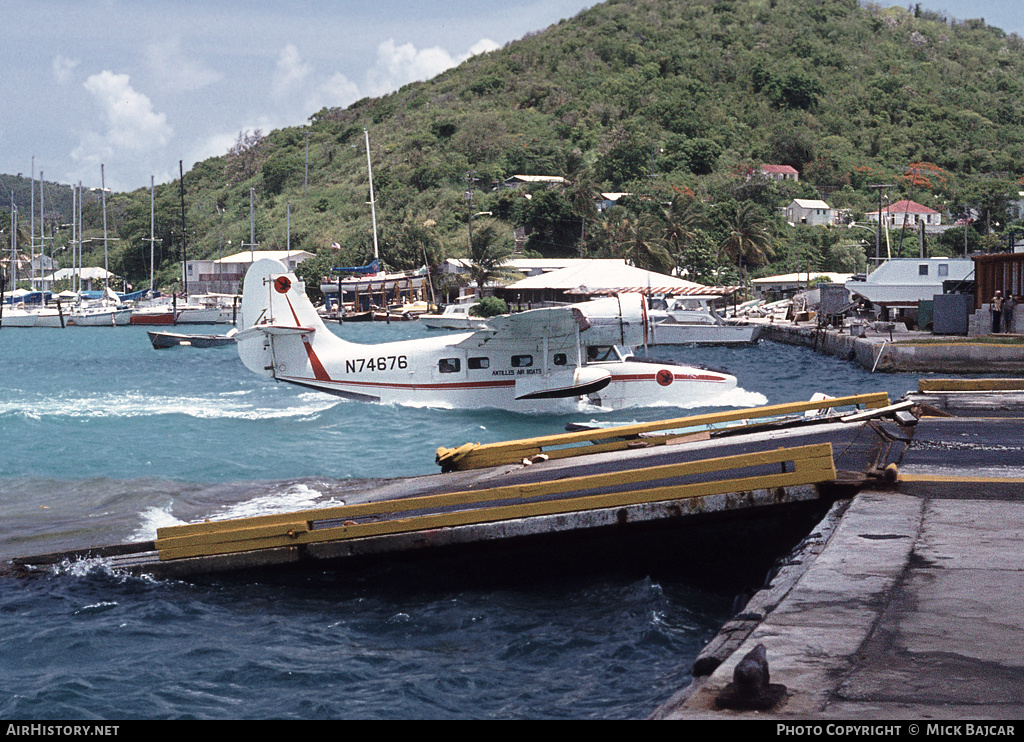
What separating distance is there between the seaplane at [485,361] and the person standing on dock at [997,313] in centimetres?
2098

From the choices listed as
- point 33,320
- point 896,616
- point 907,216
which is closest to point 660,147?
point 907,216

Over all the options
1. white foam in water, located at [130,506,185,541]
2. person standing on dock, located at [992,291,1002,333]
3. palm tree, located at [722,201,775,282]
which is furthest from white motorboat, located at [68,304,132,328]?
white foam in water, located at [130,506,185,541]

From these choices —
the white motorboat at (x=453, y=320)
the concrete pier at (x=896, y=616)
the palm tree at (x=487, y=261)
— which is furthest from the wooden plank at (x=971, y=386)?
the palm tree at (x=487, y=261)

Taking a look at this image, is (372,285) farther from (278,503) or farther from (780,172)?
(278,503)

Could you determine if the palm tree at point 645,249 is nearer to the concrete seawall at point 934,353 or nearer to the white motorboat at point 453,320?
the white motorboat at point 453,320

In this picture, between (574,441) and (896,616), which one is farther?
(574,441)

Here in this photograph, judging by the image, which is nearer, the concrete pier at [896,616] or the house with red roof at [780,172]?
the concrete pier at [896,616]

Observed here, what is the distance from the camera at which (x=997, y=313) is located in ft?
134

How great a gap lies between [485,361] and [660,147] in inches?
4085

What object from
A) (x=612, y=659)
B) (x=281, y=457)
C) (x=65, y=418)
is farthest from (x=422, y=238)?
(x=612, y=659)

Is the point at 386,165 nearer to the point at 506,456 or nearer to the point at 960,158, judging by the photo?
the point at 960,158

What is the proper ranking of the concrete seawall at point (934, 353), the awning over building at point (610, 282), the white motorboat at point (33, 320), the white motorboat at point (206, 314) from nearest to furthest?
the concrete seawall at point (934, 353) → the awning over building at point (610, 282) → the white motorboat at point (206, 314) → the white motorboat at point (33, 320)

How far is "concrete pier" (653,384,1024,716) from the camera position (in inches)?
199

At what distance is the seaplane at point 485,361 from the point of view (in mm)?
25094
